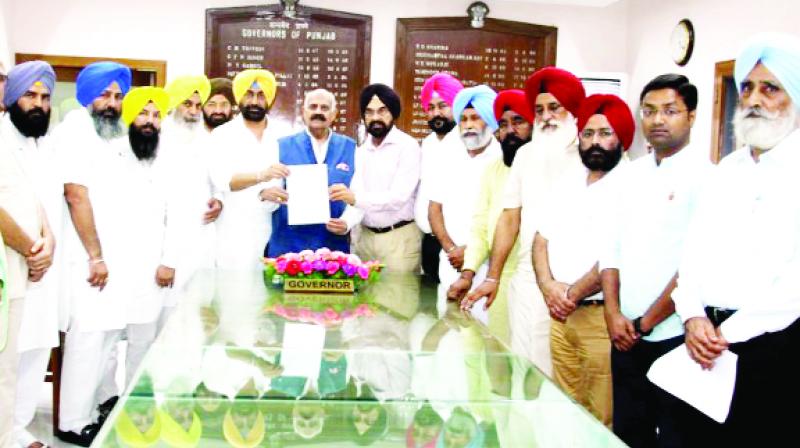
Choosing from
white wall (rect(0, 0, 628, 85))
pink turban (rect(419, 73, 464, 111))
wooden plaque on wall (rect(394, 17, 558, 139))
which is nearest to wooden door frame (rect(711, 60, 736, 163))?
wooden plaque on wall (rect(394, 17, 558, 139))

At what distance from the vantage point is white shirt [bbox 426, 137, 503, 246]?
13.0 ft

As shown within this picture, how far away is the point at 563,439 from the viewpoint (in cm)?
147

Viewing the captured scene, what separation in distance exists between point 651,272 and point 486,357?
2.47ft

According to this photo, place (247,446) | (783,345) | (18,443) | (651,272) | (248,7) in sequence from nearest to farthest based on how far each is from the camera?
(247,446) < (783,345) < (651,272) < (18,443) < (248,7)

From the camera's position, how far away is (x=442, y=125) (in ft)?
14.7

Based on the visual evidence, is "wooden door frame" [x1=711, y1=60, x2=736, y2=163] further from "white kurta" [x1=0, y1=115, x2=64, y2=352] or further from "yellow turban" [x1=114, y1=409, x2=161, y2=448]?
"yellow turban" [x1=114, y1=409, x2=161, y2=448]

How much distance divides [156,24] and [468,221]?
4.00m

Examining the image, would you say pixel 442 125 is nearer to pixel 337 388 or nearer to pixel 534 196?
pixel 534 196

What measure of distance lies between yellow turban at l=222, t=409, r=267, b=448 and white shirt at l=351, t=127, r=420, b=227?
2632 mm

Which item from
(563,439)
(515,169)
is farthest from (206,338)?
(515,169)

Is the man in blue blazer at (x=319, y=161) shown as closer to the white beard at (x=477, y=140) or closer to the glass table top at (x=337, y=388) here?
the white beard at (x=477, y=140)

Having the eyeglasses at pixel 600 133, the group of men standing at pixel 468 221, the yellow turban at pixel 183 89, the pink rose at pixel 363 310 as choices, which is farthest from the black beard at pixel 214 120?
the eyeglasses at pixel 600 133

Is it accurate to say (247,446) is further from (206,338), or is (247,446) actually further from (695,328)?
(695,328)

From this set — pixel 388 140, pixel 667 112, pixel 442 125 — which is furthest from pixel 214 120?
pixel 667 112
